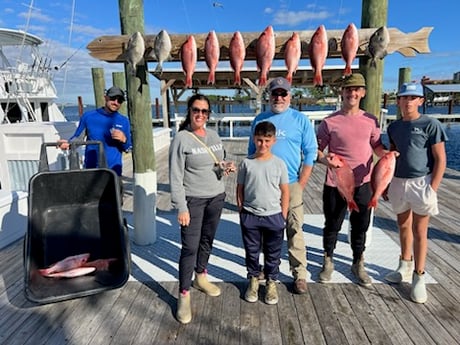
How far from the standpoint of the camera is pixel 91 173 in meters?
2.64

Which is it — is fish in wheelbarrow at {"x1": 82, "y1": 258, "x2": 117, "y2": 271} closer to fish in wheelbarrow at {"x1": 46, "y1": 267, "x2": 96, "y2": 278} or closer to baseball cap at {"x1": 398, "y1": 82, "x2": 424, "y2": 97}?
fish in wheelbarrow at {"x1": 46, "y1": 267, "x2": 96, "y2": 278}

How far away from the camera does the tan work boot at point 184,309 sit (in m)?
2.19

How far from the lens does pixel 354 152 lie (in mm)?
2494

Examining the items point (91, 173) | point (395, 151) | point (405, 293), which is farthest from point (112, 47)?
point (405, 293)

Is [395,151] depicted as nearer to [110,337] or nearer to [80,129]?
[110,337]

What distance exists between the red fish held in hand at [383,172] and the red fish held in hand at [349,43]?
2.79ft

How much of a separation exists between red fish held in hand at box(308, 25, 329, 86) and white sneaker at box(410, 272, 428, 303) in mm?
1830

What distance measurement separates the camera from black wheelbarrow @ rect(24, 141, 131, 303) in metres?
2.27

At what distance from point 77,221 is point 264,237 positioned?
1.62 m

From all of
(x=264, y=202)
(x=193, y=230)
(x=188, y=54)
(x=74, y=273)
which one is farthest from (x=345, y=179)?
(x=74, y=273)

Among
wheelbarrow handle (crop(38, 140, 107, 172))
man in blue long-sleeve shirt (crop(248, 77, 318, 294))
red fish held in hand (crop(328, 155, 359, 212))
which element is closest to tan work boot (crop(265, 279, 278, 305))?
man in blue long-sleeve shirt (crop(248, 77, 318, 294))

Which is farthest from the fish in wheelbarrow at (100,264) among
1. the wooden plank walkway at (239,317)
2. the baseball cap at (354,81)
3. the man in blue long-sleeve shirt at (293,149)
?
the baseball cap at (354,81)

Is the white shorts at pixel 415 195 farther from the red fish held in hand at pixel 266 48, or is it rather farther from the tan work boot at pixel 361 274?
the red fish held in hand at pixel 266 48

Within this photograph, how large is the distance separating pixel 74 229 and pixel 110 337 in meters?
1.01
